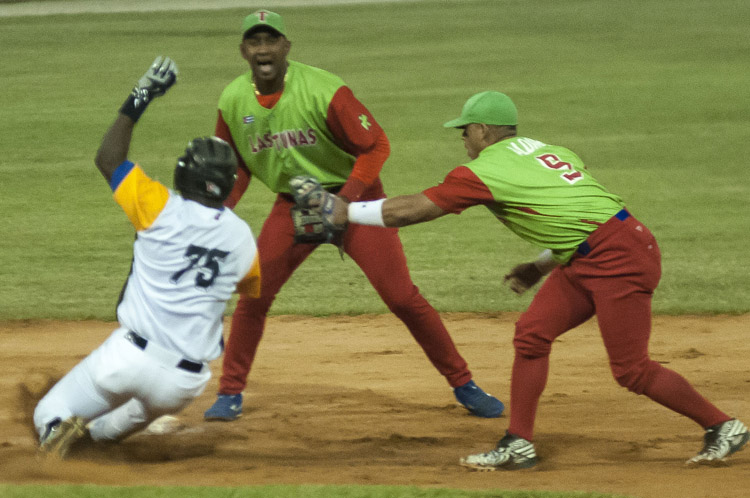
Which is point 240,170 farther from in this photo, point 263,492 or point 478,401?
point 263,492

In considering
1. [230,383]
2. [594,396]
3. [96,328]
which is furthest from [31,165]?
[594,396]

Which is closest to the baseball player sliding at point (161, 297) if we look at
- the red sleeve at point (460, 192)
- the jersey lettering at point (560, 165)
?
the red sleeve at point (460, 192)

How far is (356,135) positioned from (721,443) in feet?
8.16

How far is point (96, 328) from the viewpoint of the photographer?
7504 millimetres

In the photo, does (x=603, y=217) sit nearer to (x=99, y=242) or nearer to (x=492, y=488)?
→ (x=492, y=488)

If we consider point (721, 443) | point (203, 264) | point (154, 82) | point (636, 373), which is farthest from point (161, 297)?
point (721, 443)

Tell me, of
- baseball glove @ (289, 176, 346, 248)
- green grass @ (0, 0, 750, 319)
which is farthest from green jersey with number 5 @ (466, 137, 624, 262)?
green grass @ (0, 0, 750, 319)

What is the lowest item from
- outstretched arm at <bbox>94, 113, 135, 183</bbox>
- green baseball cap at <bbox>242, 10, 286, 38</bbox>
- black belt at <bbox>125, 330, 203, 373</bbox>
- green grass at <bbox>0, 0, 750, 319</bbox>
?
green grass at <bbox>0, 0, 750, 319</bbox>

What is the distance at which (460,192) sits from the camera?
4641 millimetres

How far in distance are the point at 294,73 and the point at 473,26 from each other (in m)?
19.5

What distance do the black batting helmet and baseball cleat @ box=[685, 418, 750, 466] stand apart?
8.67 feet

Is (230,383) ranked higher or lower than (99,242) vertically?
higher

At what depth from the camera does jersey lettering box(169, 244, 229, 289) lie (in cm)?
441

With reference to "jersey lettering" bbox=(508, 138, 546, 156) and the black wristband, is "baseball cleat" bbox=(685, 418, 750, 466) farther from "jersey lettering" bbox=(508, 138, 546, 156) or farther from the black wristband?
the black wristband
